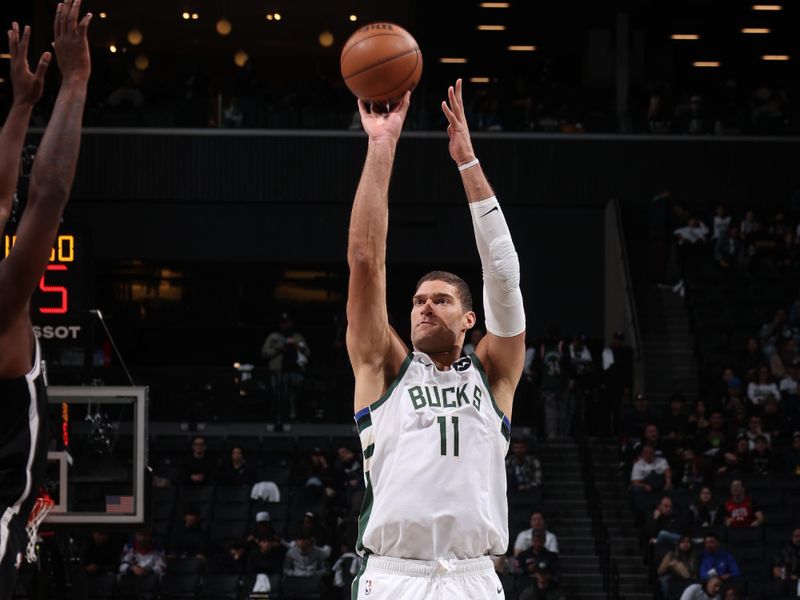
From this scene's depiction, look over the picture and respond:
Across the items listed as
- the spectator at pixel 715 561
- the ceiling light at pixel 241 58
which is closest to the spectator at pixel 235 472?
the spectator at pixel 715 561

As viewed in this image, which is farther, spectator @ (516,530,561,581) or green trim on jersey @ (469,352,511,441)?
spectator @ (516,530,561,581)

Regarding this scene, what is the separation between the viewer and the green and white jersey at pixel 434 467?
5.38 m

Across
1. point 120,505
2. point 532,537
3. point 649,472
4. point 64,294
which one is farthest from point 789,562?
point 64,294

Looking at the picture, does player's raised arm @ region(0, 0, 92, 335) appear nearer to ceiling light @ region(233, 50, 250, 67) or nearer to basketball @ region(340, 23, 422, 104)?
basketball @ region(340, 23, 422, 104)

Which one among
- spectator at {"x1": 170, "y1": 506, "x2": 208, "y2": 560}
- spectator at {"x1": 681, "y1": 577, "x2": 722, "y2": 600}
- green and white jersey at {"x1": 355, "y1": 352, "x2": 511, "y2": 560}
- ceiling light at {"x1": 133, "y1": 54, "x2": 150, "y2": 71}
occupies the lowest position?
spectator at {"x1": 681, "y1": 577, "x2": 722, "y2": 600}

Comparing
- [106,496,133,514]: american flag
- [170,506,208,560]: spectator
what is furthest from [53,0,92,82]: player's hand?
[170,506,208,560]: spectator

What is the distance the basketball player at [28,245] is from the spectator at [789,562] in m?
14.0

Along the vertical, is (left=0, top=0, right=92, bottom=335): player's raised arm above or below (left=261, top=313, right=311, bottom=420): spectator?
below

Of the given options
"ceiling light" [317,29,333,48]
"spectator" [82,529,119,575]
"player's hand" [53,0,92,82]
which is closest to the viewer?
"player's hand" [53,0,92,82]

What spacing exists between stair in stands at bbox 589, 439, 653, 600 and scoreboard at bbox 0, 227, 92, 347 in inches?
359

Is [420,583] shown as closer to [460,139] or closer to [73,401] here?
[460,139]

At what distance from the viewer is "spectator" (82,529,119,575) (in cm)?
1767

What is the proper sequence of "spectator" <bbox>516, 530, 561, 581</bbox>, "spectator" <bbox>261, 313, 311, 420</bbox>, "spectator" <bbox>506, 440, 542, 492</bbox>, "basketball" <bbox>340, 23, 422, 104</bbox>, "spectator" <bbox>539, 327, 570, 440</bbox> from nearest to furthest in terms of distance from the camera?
1. "basketball" <bbox>340, 23, 422, 104</bbox>
2. "spectator" <bbox>516, 530, 561, 581</bbox>
3. "spectator" <bbox>506, 440, 542, 492</bbox>
4. "spectator" <bbox>261, 313, 311, 420</bbox>
5. "spectator" <bbox>539, 327, 570, 440</bbox>

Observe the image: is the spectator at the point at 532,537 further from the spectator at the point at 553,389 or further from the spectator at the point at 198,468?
the spectator at the point at 553,389
